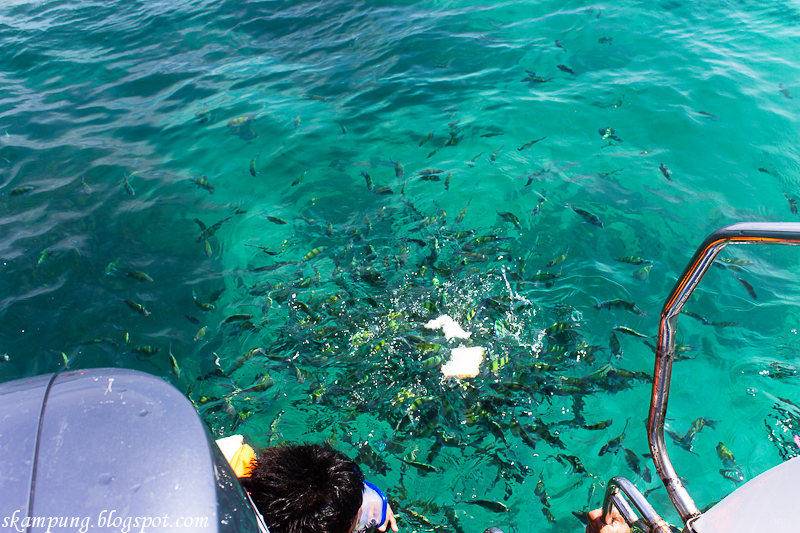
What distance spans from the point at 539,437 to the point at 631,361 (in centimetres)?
159

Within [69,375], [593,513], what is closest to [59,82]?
[69,375]

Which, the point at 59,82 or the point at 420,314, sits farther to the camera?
the point at 59,82

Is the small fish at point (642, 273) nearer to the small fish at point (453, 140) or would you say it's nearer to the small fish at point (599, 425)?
the small fish at point (599, 425)

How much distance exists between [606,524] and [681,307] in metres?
1.26

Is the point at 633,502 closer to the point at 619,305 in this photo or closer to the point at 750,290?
the point at 619,305

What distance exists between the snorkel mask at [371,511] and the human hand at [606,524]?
1250 mm

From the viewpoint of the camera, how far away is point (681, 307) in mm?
1882

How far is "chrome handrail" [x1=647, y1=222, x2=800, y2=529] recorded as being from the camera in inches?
59.1

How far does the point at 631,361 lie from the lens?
497 cm

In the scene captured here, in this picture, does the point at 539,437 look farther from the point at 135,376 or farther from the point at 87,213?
the point at 87,213

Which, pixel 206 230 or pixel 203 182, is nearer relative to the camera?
pixel 206 230

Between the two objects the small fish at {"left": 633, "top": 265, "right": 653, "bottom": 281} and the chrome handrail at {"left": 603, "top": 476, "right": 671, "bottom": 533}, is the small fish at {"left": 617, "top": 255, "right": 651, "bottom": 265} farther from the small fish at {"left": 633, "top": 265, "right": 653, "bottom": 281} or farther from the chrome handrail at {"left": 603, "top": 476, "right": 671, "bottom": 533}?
the chrome handrail at {"left": 603, "top": 476, "right": 671, "bottom": 533}

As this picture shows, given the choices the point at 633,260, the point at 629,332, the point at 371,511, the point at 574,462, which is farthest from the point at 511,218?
the point at 371,511

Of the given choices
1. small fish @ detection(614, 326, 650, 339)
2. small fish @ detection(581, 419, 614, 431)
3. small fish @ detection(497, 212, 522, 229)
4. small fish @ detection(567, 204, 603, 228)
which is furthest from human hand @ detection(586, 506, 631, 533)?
small fish @ detection(497, 212, 522, 229)
